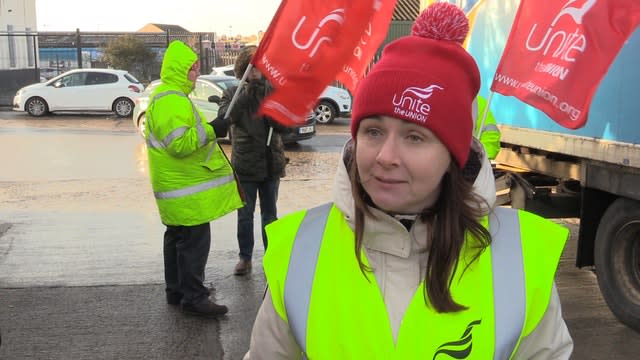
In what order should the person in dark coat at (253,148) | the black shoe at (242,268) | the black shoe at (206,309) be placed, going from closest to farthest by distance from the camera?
the black shoe at (206,309) < the person in dark coat at (253,148) < the black shoe at (242,268)

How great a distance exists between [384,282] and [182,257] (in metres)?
3.42

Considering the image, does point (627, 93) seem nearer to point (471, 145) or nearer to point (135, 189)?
point (471, 145)

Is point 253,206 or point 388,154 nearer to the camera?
point 388,154

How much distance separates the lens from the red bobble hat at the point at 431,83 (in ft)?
5.00

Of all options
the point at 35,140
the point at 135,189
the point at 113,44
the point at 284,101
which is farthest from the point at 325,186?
the point at 113,44

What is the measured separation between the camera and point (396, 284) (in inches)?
62.2

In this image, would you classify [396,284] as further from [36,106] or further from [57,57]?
[57,57]

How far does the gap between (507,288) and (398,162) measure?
0.37m

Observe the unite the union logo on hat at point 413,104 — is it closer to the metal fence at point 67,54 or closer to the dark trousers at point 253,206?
the dark trousers at point 253,206

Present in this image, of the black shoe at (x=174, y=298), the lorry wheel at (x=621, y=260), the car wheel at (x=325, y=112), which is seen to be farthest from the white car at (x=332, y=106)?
the lorry wheel at (x=621, y=260)

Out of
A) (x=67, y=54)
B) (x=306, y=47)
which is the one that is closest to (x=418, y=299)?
(x=306, y=47)

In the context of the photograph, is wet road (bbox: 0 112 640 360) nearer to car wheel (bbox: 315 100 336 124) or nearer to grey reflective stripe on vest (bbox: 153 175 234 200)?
grey reflective stripe on vest (bbox: 153 175 234 200)

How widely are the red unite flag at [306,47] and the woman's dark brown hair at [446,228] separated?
2.43 meters

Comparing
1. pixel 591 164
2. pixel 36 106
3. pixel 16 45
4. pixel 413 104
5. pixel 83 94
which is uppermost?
pixel 413 104
